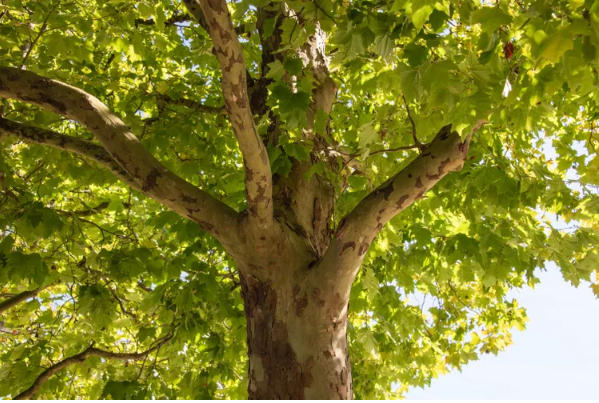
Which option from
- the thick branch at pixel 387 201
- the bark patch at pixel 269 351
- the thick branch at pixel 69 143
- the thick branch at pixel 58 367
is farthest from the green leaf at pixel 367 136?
the thick branch at pixel 58 367

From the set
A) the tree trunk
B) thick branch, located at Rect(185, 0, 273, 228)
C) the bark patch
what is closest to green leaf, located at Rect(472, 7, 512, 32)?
thick branch, located at Rect(185, 0, 273, 228)

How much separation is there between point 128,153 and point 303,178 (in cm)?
121

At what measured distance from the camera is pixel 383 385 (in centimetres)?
644

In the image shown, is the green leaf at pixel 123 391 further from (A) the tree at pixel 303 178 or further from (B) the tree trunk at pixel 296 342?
(B) the tree trunk at pixel 296 342

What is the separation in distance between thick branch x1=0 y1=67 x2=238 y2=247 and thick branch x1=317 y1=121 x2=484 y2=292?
2.20 ft

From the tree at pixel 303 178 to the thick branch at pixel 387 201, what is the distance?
0.01 meters

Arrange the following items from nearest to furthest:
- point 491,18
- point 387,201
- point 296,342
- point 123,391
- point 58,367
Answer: point 491,18
point 296,342
point 387,201
point 123,391
point 58,367

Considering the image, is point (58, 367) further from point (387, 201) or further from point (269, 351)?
point (387, 201)

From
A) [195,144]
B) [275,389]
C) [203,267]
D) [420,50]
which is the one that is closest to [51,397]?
[203,267]

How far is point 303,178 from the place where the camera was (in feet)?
11.7

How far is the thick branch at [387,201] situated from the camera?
9.66 ft

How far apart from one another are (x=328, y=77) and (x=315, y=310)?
6.66 feet

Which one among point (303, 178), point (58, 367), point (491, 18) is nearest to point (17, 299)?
point (58, 367)

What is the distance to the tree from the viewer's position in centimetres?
252
